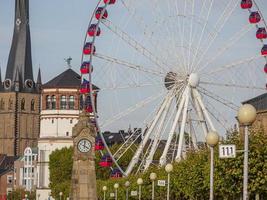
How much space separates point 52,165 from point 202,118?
90058mm

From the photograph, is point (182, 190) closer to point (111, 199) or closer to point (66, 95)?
point (111, 199)

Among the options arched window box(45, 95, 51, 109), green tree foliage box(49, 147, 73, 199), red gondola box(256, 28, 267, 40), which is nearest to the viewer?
red gondola box(256, 28, 267, 40)

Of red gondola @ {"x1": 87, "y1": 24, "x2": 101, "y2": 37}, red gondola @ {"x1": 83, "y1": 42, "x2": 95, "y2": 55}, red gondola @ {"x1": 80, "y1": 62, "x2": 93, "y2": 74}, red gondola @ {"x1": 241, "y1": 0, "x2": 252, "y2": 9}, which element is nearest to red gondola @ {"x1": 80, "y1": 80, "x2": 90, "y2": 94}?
red gondola @ {"x1": 80, "y1": 62, "x2": 93, "y2": 74}

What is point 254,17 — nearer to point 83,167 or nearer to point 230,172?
point 83,167

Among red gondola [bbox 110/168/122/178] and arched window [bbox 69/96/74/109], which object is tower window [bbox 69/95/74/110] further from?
red gondola [bbox 110/168/122/178]

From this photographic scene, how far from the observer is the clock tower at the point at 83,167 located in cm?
7188

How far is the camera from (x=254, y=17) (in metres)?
80.2

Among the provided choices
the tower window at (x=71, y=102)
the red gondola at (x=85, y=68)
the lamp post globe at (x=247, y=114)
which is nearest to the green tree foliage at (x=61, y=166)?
the tower window at (x=71, y=102)

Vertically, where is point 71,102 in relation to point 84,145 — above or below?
above

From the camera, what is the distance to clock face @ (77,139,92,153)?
236 ft

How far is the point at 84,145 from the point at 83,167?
1.68 meters

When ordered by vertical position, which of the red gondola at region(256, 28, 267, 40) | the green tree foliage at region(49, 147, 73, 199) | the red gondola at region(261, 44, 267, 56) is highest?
the red gondola at region(256, 28, 267, 40)

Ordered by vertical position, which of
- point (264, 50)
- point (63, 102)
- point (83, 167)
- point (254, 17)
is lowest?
point (83, 167)

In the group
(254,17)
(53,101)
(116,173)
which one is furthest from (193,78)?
(53,101)
